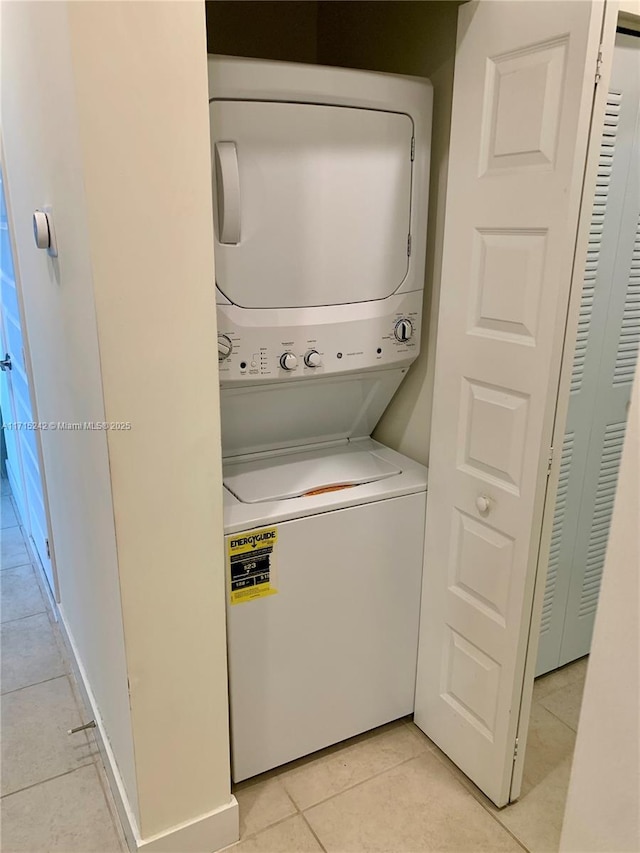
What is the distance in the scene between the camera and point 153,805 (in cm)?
146

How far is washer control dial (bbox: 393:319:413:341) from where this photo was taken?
5.60ft

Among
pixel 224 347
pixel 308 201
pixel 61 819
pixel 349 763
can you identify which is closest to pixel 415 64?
pixel 308 201

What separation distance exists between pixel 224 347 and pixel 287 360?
0.53ft

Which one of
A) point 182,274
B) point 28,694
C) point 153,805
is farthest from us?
point 28,694

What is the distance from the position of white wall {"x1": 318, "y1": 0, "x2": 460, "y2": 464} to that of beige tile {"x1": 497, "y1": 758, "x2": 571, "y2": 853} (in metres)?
0.93

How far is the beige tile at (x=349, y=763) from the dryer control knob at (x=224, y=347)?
3.80ft

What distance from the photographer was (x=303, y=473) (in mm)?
1781

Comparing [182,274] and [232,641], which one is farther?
[232,641]

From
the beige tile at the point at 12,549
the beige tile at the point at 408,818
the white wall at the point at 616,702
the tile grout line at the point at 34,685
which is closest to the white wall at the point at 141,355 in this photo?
the beige tile at the point at 408,818

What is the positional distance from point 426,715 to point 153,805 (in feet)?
2.66

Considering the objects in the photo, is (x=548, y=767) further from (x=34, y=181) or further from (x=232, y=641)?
(x=34, y=181)

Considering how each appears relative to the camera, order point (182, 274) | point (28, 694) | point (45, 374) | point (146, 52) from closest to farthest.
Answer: point (146, 52) < point (182, 274) < point (45, 374) < point (28, 694)

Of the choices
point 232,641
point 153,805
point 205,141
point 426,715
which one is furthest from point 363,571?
point 205,141

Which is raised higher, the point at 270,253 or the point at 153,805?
the point at 270,253
